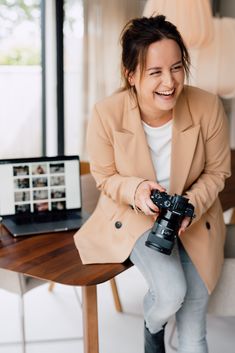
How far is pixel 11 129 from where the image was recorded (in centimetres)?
385

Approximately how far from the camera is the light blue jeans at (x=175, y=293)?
4.71 feet

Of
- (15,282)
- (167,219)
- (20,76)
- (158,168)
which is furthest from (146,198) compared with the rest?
(20,76)

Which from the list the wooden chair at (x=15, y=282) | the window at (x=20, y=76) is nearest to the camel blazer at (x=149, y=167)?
the wooden chair at (x=15, y=282)

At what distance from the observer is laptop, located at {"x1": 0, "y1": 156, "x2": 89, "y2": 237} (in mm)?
1749

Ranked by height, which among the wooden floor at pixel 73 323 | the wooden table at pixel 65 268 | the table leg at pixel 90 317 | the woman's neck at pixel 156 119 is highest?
the woman's neck at pixel 156 119

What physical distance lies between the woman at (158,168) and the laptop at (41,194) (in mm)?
183

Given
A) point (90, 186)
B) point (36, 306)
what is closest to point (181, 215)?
point (90, 186)

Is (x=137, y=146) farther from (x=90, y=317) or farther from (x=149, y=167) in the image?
(x=90, y=317)

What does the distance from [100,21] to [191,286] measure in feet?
8.99

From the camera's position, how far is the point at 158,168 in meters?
1.59

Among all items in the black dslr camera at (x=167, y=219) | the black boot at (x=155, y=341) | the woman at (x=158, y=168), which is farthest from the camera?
the black boot at (x=155, y=341)

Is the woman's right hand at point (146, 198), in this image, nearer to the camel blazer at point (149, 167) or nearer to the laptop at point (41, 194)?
the camel blazer at point (149, 167)

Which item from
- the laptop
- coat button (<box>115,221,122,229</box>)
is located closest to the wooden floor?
the laptop

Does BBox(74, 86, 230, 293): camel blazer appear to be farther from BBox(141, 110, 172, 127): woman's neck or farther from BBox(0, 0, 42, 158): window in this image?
BBox(0, 0, 42, 158): window
